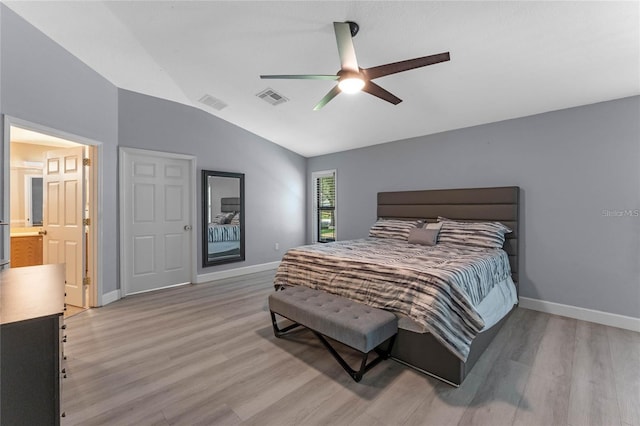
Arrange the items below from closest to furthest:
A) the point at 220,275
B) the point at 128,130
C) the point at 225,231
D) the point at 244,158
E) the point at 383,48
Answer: the point at 383,48
the point at 128,130
the point at 220,275
the point at 225,231
the point at 244,158

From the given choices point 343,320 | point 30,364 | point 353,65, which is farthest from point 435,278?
point 30,364

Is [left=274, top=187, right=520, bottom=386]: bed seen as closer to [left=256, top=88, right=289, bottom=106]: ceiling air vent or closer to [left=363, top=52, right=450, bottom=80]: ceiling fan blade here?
[left=363, top=52, right=450, bottom=80]: ceiling fan blade

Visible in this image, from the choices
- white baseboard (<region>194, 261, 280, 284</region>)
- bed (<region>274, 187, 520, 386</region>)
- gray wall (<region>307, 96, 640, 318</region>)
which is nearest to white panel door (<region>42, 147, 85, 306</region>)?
white baseboard (<region>194, 261, 280, 284</region>)

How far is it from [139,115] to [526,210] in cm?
535

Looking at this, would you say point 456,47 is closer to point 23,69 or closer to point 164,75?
point 164,75

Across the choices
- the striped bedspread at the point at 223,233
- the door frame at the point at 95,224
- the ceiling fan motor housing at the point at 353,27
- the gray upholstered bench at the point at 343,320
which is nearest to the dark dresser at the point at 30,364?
the gray upholstered bench at the point at 343,320

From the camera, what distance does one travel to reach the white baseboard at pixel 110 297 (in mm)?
3580

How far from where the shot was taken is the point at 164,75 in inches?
140

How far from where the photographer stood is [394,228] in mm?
4273

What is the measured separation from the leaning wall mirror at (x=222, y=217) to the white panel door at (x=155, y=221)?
25 centimetres

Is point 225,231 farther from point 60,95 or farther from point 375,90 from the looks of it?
point 375,90

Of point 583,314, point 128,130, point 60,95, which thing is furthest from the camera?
point 128,130

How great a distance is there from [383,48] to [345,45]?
0.64m

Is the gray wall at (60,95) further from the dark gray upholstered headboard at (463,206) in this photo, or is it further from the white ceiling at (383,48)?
the dark gray upholstered headboard at (463,206)
